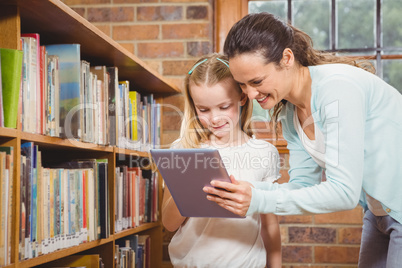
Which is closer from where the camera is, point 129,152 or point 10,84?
point 10,84

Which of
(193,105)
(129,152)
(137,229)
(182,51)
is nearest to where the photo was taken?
(193,105)

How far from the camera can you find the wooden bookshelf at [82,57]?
47.9 inches

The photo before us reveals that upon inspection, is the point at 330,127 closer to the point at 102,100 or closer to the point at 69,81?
the point at 69,81

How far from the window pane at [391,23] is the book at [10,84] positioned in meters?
2.04

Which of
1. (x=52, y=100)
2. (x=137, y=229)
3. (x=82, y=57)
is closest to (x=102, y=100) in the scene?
(x=82, y=57)

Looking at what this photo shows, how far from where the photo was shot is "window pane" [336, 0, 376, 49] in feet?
8.60

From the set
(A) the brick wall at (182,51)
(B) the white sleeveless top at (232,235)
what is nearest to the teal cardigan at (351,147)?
(B) the white sleeveless top at (232,235)

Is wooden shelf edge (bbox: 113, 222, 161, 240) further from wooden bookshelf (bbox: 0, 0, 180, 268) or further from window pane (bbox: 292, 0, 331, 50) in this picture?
window pane (bbox: 292, 0, 331, 50)

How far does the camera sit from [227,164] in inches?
66.1

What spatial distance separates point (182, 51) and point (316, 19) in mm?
773

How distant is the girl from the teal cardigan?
1.25 feet

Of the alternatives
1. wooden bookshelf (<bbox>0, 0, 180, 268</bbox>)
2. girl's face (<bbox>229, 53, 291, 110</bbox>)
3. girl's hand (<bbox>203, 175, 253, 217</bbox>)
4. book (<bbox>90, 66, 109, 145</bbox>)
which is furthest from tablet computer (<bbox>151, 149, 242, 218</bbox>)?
book (<bbox>90, 66, 109, 145</bbox>)

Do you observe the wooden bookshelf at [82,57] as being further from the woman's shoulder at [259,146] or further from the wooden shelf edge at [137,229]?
the woman's shoulder at [259,146]

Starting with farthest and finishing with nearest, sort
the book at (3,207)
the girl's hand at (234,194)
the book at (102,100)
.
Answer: the book at (102,100), the girl's hand at (234,194), the book at (3,207)
